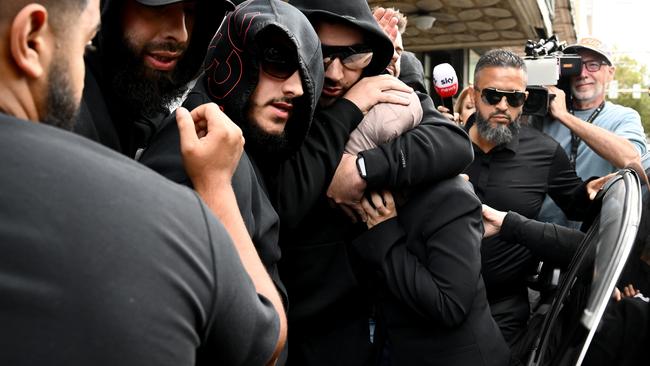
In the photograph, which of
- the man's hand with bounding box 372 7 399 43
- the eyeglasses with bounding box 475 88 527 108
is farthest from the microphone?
the man's hand with bounding box 372 7 399 43

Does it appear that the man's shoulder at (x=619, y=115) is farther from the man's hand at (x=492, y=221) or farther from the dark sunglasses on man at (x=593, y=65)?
the man's hand at (x=492, y=221)

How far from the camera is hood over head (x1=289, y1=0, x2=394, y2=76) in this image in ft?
6.28

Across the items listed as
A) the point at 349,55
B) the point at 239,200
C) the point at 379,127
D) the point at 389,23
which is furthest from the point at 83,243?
the point at 389,23

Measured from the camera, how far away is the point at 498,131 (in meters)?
3.42

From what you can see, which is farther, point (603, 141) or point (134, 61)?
point (603, 141)

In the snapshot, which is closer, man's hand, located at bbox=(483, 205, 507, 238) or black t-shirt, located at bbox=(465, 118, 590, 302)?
man's hand, located at bbox=(483, 205, 507, 238)

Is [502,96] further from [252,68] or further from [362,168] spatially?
[252,68]

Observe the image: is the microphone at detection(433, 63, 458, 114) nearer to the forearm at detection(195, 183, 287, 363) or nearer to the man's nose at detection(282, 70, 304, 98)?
the man's nose at detection(282, 70, 304, 98)

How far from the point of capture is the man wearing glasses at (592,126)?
3638mm

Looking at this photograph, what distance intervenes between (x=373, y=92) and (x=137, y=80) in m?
0.74

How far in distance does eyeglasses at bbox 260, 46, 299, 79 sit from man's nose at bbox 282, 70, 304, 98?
0.06ft

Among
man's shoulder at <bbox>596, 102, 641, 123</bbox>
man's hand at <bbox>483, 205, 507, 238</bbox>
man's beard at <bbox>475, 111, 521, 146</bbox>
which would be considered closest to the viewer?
man's hand at <bbox>483, 205, 507, 238</bbox>

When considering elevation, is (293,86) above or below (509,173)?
above

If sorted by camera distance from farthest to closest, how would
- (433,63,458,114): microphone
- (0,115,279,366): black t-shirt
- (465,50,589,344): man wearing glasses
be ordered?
(433,63,458,114): microphone, (465,50,589,344): man wearing glasses, (0,115,279,366): black t-shirt
